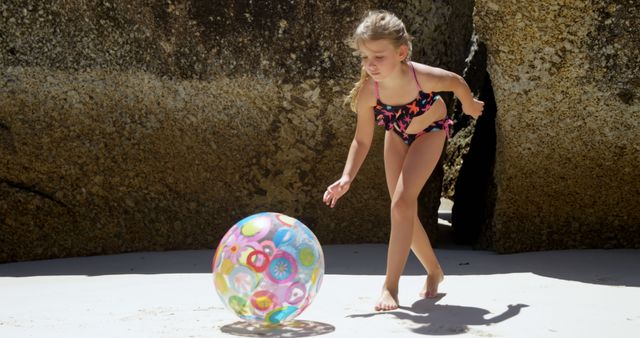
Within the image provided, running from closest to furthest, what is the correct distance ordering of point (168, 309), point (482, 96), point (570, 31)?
point (168, 309), point (570, 31), point (482, 96)

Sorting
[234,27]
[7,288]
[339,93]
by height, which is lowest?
[7,288]

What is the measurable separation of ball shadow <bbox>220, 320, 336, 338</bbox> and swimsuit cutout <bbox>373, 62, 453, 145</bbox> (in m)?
1.00

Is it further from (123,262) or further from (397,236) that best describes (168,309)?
(123,262)

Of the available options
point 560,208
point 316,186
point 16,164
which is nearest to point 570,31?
point 560,208

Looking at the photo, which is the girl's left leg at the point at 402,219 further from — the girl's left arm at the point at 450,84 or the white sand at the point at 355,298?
the girl's left arm at the point at 450,84

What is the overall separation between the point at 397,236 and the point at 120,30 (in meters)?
2.13

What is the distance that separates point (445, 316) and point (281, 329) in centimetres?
67

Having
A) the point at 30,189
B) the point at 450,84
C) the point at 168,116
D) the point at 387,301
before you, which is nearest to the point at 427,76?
the point at 450,84

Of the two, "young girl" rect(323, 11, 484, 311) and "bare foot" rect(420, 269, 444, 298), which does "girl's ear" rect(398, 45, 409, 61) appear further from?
"bare foot" rect(420, 269, 444, 298)

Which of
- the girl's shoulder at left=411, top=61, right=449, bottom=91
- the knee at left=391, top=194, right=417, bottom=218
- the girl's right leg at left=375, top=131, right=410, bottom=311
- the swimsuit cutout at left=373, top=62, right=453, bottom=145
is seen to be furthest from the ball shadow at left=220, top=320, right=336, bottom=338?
the girl's shoulder at left=411, top=61, right=449, bottom=91

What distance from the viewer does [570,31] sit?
4934 millimetres

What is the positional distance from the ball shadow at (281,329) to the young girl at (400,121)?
15.3 inches

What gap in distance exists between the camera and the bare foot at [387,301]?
3.87m

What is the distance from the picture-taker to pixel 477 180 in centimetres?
598
